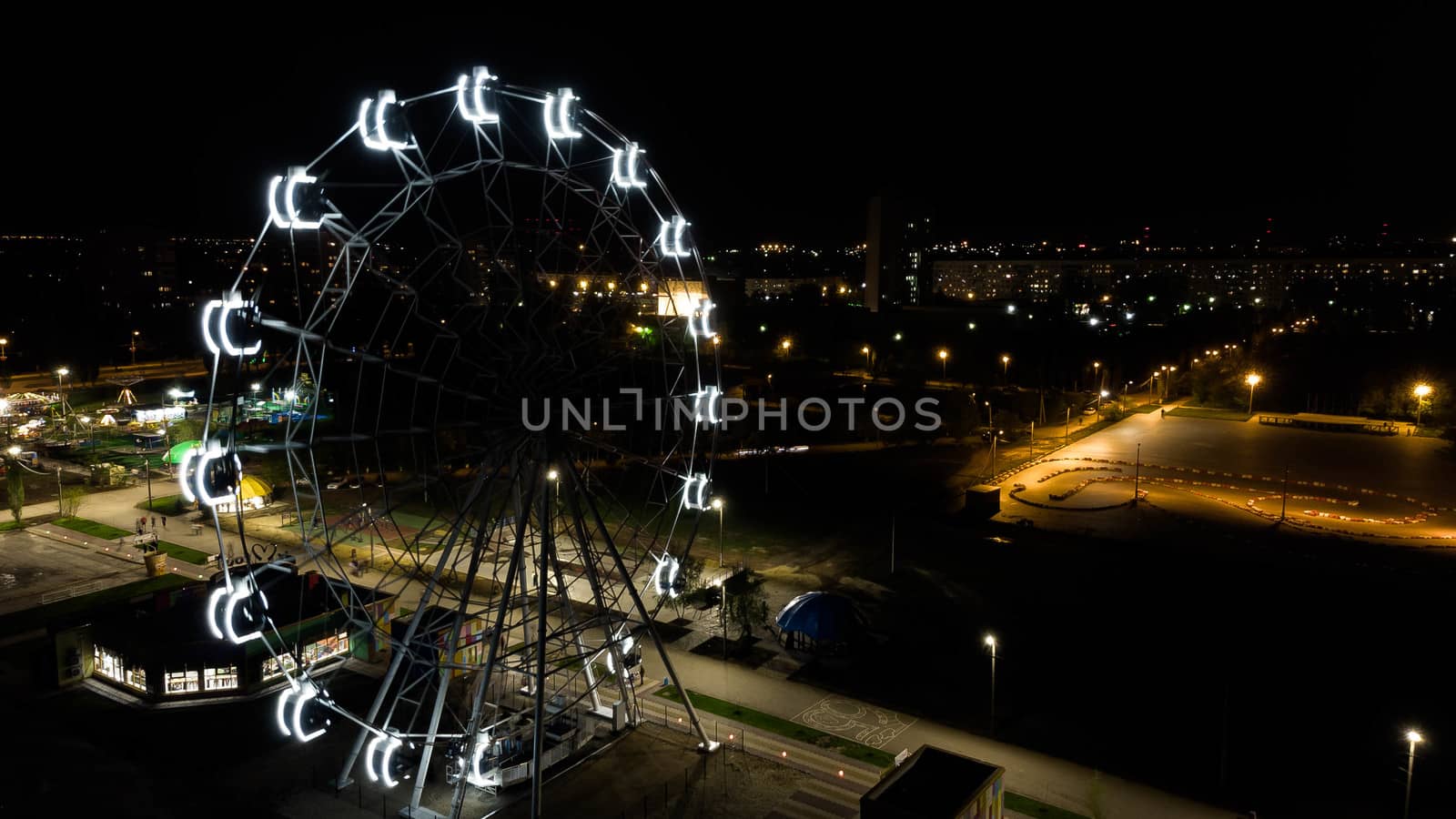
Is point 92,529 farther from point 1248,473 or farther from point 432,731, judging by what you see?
point 1248,473

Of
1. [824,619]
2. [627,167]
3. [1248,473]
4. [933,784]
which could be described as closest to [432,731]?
[933,784]

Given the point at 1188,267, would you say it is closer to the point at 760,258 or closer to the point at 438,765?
the point at 760,258

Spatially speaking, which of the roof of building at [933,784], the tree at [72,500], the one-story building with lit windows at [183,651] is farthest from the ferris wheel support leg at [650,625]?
the tree at [72,500]

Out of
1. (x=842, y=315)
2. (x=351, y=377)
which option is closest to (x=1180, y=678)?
(x=351, y=377)

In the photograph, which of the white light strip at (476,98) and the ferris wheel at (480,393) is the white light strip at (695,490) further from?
the white light strip at (476,98)

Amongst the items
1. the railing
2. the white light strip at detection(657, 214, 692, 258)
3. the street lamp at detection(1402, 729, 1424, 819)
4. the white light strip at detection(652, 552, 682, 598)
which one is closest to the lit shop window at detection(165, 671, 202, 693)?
the railing

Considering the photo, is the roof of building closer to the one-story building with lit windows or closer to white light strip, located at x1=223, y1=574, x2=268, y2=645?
white light strip, located at x1=223, y1=574, x2=268, y2=645
